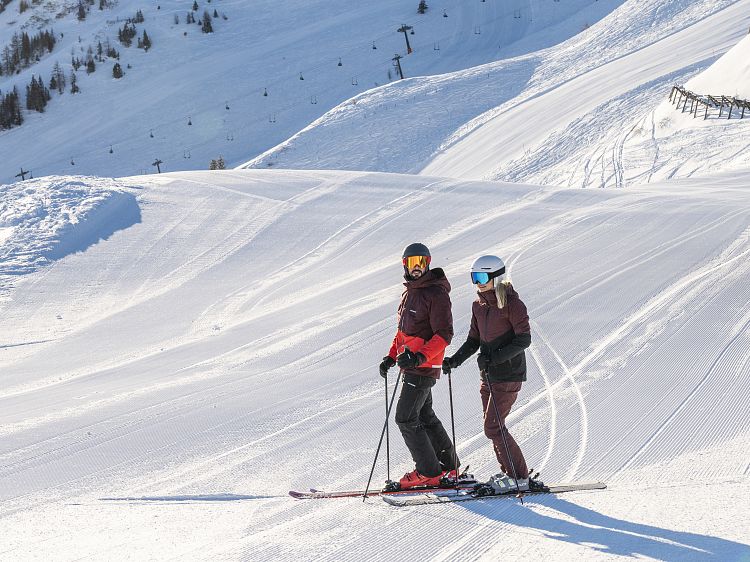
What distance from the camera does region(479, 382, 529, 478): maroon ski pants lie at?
Answer: 6121 mm

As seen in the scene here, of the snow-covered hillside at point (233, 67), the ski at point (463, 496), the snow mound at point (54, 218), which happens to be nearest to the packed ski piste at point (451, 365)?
the ski at point (463, 496)

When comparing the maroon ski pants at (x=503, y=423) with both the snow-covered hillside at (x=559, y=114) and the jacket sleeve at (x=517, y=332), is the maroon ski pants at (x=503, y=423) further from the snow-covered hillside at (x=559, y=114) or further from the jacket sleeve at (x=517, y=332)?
the snow-covered hillside at (x=559, y=114)

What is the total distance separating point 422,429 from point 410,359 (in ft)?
2.24

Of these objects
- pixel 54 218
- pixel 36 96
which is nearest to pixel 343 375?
pixel 54 218

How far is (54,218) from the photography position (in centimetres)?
1739

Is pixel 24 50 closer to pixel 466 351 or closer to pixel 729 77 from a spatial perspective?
pixel 729 77

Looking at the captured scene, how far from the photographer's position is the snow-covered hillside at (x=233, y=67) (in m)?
46.6

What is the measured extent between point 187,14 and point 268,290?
50352mm

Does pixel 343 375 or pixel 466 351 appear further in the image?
pixel 343 375

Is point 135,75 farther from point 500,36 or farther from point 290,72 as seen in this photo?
point 500,36

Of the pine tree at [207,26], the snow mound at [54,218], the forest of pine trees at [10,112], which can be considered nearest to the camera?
the snow mound at [54,218]

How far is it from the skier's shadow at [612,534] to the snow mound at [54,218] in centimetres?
1193

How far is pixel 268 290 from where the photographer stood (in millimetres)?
14594

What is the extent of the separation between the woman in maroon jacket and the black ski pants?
0.35 metres
